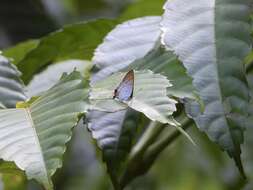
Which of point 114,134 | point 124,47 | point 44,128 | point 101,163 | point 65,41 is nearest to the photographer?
point 44,128

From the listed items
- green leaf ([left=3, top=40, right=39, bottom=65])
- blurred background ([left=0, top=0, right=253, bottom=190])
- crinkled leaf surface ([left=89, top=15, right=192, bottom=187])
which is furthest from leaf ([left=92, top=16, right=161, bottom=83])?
blurred background ([left=0, top=0, right=253, bottom=190])

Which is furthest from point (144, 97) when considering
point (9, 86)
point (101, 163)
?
point (101, 163)

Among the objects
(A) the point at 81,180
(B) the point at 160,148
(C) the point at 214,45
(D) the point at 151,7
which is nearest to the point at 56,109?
(C) the point at 214,45

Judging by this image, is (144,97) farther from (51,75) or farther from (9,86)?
(51,75)

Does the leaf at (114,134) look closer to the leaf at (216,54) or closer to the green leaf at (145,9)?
the leaf at (216,54)

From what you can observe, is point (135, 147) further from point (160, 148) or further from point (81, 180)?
point (81, 180)

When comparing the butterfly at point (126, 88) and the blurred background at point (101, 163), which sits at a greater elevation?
the butterfly at point (126, 88)

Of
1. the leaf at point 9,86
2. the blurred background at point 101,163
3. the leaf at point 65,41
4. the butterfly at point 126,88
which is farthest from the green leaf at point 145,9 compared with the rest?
the blurred background at point 101,163
